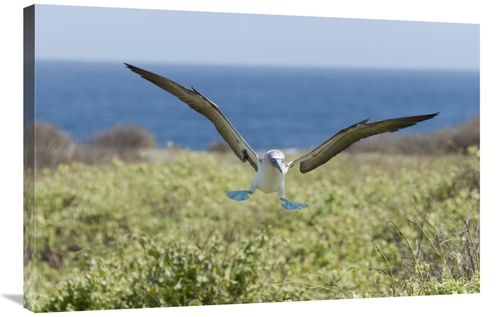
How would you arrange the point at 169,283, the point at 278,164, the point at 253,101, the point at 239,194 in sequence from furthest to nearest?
the point at 253,101, the point at 169,283, the point at 239,194, the point at 278,164

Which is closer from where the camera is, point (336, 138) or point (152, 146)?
point (336, 138)

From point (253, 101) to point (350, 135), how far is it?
36.3 m

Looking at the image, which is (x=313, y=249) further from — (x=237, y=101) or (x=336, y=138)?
(x=237, y=101)

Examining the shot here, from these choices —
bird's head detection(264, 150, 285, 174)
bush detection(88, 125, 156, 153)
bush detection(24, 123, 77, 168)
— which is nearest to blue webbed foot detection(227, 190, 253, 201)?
bird's head detection(264, 150, 285, 174)

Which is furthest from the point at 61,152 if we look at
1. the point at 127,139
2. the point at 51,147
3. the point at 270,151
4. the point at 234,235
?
the point at 270,151

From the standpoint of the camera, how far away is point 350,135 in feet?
17.1

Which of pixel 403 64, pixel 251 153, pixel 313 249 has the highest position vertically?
pixel 403 64

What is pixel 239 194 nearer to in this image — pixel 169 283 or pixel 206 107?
pixel 206 107

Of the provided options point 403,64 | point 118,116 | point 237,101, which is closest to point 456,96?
point 237,101

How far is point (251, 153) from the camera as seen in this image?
5238 millimetres

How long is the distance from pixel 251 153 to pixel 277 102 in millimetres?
36587

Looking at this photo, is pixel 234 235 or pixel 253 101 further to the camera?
pixel 253 101

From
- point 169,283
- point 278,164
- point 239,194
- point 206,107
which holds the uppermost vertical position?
point 206,107

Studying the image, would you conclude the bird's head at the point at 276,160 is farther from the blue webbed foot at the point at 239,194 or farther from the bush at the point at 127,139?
the bush at the point at 127,139
